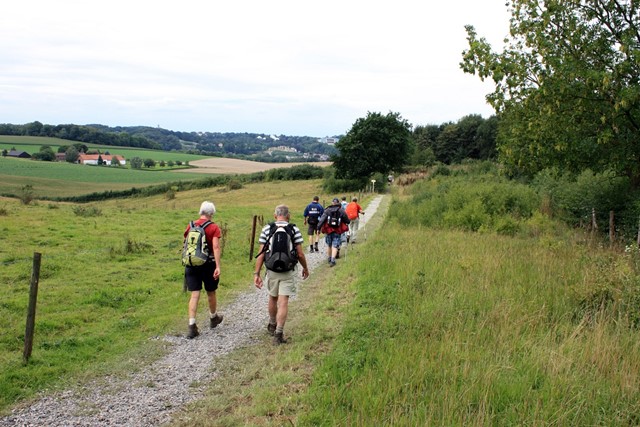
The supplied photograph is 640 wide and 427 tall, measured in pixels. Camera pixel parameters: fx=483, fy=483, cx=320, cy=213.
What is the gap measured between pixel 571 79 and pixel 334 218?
847cm

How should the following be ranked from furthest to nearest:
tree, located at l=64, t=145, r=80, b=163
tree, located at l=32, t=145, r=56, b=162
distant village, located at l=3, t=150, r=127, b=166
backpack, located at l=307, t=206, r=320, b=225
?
tree, located at l=64, t=145, r=80, b=163, distant village, located at l=3, t=150, r=127, b=166, tree, located at l=32, t=145, r=56, b=162, backpack, located at l=307, t=206, r=320, b=225

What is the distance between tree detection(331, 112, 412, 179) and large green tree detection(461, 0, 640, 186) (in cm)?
3492

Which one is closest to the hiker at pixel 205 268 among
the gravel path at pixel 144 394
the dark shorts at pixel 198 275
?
the dark shorts at pixel 198 275

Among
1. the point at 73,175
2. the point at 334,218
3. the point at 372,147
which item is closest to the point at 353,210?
the point at 334,218

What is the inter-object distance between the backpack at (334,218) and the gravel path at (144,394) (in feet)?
20.3

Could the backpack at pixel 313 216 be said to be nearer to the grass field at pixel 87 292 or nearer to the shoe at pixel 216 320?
the grass field at pixel 87 292

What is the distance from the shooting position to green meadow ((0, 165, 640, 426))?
14.5ft

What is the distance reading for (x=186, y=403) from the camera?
17.3 ft

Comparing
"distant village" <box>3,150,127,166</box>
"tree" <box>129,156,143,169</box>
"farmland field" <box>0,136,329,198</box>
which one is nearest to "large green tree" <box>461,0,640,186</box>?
"farmland field" <box>0,136,329,198</box>

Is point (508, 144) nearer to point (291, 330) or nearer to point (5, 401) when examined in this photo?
point (291, 330)

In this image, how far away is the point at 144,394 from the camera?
5.53 metres

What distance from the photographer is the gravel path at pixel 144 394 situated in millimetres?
4945

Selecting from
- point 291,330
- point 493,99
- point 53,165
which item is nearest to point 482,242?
point 493,99

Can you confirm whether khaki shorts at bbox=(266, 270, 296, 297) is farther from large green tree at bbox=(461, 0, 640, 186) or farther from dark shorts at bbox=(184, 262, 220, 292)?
large green tree at bbox=(461, 0, 640, 186)
